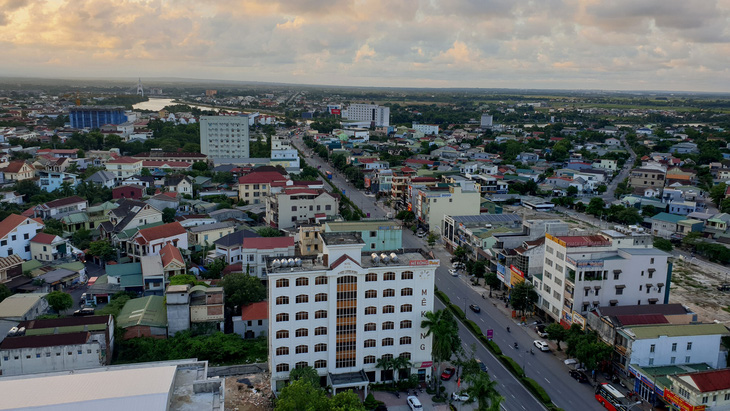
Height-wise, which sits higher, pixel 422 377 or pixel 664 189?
pixel 664 189

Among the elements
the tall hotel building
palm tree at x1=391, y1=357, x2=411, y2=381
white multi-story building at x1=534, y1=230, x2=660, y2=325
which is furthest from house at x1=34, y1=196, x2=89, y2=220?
white multi-story building at x1=534, y1=230, x2=660, y2=325

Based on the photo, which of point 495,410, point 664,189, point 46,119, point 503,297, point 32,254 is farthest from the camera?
point 46,119

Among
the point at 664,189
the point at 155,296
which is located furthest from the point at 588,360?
the point at 664,189

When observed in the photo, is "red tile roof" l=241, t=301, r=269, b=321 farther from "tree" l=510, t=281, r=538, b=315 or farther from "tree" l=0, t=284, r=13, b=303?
"tree" l=510, t=281, r=538, b=315

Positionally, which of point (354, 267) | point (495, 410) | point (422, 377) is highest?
point (354, 267)

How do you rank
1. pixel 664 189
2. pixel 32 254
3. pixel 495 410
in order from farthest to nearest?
pixel 664 189 → pixel 32 254 → pixel 495 410

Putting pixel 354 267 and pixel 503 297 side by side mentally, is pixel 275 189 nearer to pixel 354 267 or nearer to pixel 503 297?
pixel 503 297

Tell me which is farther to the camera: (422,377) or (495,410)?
(422,377)

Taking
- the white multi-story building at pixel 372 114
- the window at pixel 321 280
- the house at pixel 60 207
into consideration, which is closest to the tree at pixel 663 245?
the window at pixel 321 280
